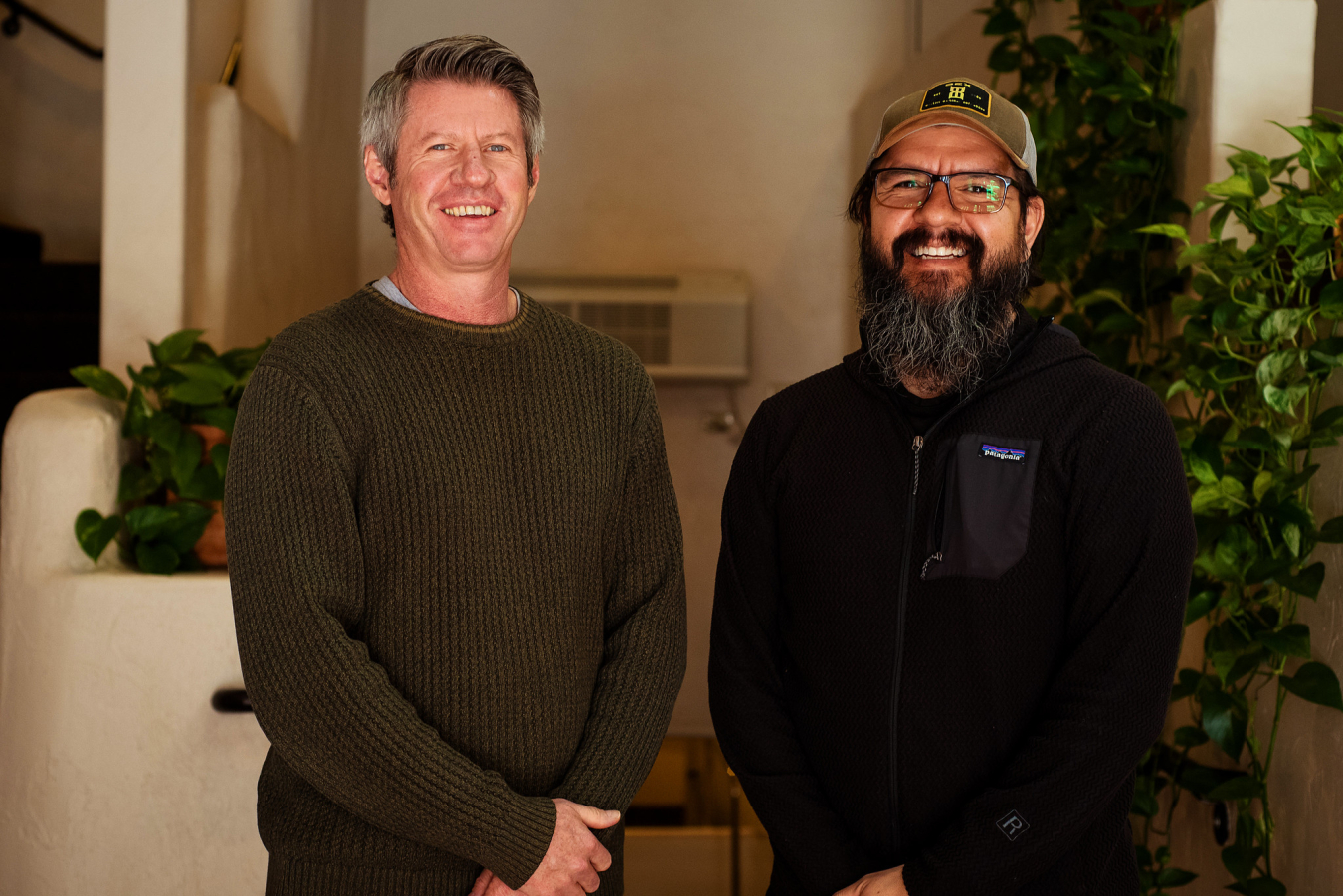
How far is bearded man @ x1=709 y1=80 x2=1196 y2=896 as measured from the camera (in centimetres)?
129

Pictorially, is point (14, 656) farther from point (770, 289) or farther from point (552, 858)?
point (770, 289)

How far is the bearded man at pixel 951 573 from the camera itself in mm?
1286

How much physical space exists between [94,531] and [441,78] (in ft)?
4.11

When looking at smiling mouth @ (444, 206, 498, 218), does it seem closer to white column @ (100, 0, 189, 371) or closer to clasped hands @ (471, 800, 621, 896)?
clasped hands @ (471, 800, 621, 896)

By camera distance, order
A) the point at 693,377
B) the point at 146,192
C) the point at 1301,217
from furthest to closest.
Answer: the point at 693,377, the point at 146,192, the point at 1301,217

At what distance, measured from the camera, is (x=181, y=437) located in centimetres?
215

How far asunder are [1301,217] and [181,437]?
1964 mm

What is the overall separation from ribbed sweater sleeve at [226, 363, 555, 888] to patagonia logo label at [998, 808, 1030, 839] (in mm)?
519

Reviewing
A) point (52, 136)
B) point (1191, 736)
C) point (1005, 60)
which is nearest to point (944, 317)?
point (1191, 736)

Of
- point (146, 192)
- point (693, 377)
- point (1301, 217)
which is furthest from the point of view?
point (693, 377)

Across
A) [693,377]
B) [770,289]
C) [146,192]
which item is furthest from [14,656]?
[770,289]

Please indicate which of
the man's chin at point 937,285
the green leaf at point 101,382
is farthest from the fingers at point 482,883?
the green leaf at point 101,382

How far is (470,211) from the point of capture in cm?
130

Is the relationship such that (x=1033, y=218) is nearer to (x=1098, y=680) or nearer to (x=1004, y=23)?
(x=1098, y=680)
